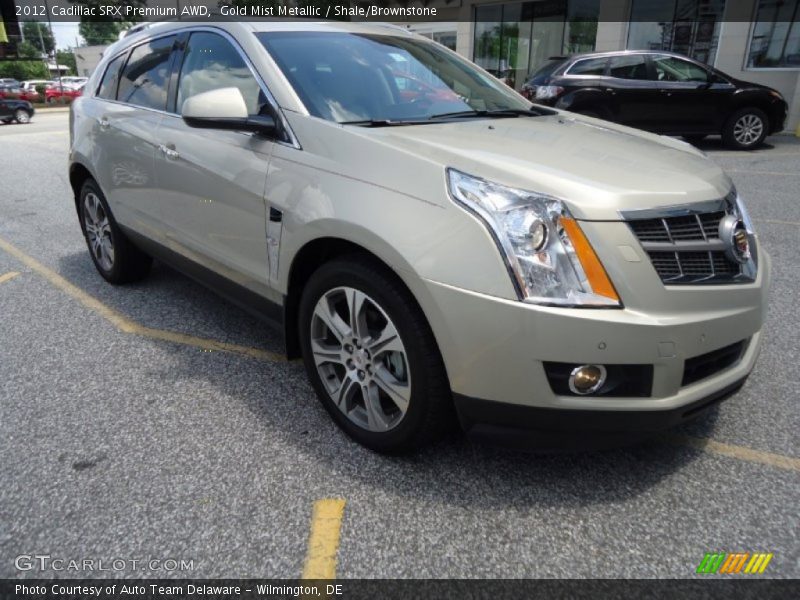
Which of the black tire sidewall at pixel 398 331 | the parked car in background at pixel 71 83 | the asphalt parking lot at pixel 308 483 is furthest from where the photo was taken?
the parked car in background at pixel 71 83

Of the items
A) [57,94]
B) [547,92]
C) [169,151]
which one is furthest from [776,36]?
[57,94]

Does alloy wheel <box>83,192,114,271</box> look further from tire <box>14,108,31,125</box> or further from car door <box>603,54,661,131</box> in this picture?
tire <box>14,108,31,125</box>

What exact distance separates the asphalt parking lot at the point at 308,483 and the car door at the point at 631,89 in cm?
842

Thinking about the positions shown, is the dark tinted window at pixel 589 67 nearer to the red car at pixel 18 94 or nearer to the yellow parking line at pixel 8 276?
the yellow parking line at pixel 8 276

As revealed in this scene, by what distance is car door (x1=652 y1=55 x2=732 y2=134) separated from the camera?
10945mm

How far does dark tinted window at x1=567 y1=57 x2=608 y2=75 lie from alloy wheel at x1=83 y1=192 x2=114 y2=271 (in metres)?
9.03

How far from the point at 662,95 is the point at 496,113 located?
9264mm

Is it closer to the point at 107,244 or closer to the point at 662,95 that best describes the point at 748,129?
the point at 662,95

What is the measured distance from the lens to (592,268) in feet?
6.53

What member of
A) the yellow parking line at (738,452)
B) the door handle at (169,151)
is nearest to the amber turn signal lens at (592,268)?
the yellow parking line at (738,452)

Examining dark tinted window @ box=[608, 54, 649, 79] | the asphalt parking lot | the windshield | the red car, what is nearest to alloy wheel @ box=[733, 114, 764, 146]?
dark tinted window @ box=[608, 54, 649, 79]

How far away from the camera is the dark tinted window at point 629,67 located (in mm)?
11078

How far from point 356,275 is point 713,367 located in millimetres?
1362

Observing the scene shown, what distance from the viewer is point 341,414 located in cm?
270
